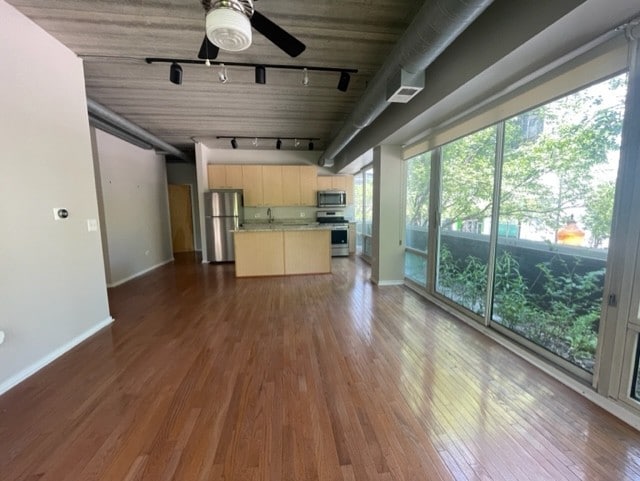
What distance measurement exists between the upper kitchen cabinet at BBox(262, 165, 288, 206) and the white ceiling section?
2483 millimetres

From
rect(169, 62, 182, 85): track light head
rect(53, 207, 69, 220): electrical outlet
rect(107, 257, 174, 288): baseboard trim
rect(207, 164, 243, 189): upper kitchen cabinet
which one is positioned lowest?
rect(107, 257, 174, 288): baseboard trim

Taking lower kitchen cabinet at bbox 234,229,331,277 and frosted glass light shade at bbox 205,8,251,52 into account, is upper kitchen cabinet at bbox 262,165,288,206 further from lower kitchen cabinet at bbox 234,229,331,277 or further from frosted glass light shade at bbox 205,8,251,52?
frosted glass light shade at bbox 205,8,251,52

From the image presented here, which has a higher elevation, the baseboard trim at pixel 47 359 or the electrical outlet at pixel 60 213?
the electrical outlet at pixel 60 213

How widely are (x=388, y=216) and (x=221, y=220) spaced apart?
4051mm

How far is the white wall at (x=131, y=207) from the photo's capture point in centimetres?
463

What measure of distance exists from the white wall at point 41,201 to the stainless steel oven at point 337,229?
15.9 feet

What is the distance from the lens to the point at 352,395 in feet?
5.91

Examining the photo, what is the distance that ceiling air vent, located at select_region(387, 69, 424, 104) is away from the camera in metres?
2.24

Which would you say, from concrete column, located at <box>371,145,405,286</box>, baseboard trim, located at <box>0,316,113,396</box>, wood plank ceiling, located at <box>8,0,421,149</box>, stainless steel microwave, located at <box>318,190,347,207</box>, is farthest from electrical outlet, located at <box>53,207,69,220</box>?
stainless steel microwave, located at <box>318,190,347,207</box>

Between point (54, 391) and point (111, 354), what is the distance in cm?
49

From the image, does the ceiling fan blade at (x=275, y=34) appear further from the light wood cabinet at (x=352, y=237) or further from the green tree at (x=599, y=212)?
the light wood cabinet at (x=352, y=237)

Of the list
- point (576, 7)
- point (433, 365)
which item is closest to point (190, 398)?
point (433, 365)

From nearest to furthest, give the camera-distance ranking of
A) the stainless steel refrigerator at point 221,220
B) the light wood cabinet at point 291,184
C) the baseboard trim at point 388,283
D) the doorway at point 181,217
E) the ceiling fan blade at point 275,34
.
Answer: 1. the ceiling fan blade at point 275,34
2. the baseboard trim at point 388,283
3. the stainless steel refrigerator at point 221,220
4. the light wood cabinet at point 291,184
5. the doorway at point 181,217

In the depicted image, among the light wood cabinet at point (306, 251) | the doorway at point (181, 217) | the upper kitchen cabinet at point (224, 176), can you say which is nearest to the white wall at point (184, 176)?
the doorway at point (181, 217)
